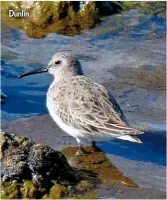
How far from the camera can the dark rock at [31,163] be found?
204 inches

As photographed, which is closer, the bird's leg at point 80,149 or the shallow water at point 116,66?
the bird's leg at point 80,149

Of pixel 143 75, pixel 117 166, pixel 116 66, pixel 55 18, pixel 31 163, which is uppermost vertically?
pixel 55 18

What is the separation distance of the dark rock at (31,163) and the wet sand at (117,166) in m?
0.38

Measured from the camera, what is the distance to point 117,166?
264 inches

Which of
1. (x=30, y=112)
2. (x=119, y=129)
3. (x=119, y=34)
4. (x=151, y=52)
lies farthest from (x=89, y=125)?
(x=119, y=34)

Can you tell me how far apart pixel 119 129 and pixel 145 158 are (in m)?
0.60

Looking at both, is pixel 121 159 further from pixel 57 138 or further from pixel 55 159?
pixel 55 159

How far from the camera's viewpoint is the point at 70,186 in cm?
534

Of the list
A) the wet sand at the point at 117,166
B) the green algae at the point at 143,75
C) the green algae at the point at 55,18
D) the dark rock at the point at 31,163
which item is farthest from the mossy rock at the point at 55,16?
the dark rock at the point at 31,163

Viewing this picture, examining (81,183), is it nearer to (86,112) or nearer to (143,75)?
(86,112)

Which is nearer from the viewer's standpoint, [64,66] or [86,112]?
[86,112]

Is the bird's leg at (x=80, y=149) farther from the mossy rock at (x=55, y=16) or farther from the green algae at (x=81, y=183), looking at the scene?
the mossy rock at (x=55, y=16)

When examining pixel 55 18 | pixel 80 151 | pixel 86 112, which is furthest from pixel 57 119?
pixel 55 18

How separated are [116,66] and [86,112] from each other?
2.93 metres
